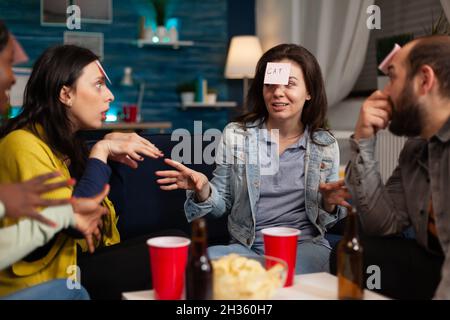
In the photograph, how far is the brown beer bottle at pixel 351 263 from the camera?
1.30 m

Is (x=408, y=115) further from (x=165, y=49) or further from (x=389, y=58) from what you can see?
(x=165, y=49)

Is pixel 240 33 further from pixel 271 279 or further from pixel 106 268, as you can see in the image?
pixel 271 279

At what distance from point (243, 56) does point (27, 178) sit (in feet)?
12.3

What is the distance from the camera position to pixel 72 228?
1537 mm

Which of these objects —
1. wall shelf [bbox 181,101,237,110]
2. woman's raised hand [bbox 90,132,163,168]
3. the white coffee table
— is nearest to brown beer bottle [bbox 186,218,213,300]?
the white coffee table

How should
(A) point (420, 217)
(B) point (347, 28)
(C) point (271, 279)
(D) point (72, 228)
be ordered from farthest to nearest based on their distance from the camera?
(B) point (347, 28)
(A) point (420, 217)
(D) point (72, 228)
(C) point (271, 279)

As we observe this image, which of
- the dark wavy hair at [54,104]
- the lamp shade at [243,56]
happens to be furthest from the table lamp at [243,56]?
the dark wavy hair at [54,104]

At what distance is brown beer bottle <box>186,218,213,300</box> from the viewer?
3.92 ft

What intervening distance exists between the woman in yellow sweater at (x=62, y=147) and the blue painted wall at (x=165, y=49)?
337cm

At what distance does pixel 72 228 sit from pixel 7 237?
0.78 feet

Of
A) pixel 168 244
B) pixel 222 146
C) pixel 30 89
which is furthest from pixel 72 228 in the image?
pixel 222 146

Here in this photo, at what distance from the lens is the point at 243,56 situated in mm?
5105

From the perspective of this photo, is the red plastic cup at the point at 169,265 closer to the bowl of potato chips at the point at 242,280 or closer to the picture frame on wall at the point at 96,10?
the bowl of potato chips at the point at 242,280

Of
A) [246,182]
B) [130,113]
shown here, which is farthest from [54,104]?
[130,113]
